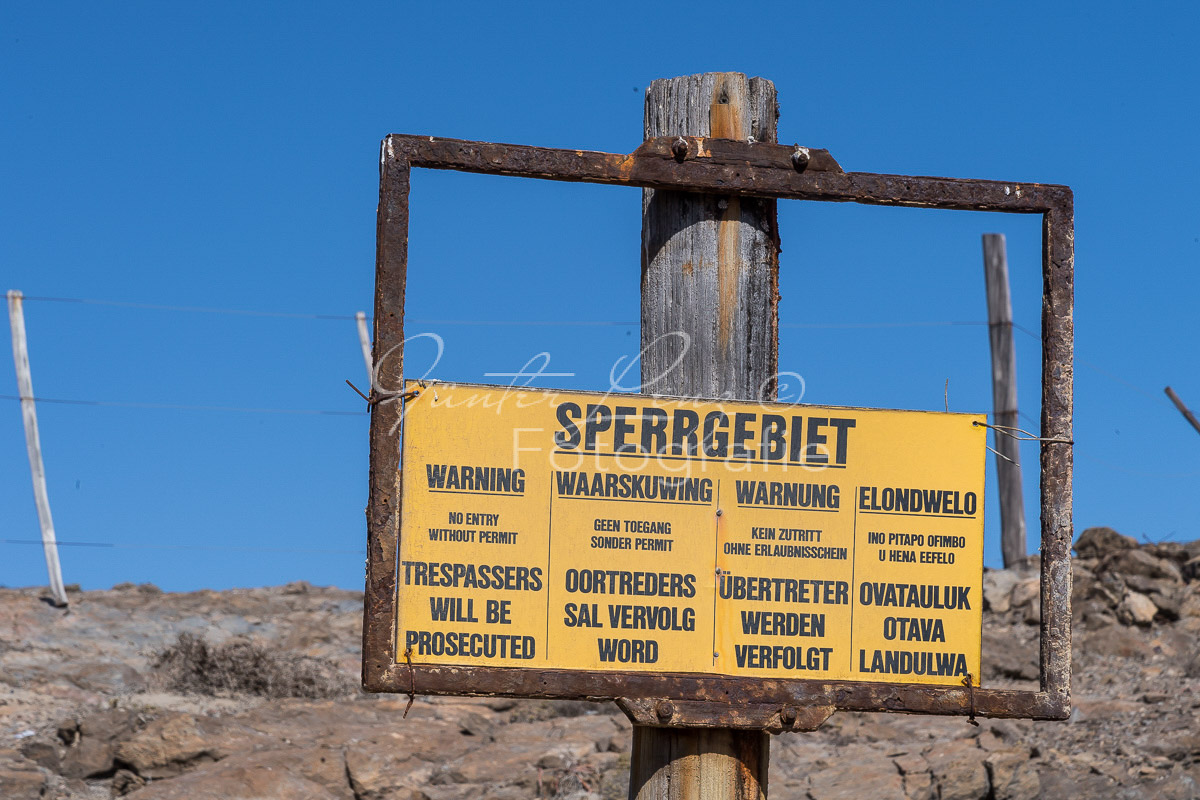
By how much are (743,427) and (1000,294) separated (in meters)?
12.9

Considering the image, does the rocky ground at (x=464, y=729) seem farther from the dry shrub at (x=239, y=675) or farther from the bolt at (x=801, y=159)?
the bolt at (x=801, y=159)

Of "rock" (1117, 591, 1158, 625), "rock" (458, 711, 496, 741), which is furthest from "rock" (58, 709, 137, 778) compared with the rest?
"rock" (1117, 591, 1158, 625)

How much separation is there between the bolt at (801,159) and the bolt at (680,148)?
0.35 m

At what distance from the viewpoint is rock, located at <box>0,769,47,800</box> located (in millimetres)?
8703

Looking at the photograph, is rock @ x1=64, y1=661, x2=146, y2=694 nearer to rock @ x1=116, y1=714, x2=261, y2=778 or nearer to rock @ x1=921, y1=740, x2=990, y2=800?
rock @ x1=116, y1=714, x2=261, y2=778

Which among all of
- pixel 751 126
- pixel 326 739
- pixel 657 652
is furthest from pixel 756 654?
pixel 326 739

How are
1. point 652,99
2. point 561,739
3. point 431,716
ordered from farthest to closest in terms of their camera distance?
point 431,716, point 561,739, point 652,99

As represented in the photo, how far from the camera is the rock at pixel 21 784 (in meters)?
8.70

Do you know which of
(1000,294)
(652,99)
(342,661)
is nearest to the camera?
(652,99)

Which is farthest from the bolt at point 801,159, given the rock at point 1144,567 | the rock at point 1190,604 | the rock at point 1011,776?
the rock at point 1144,567

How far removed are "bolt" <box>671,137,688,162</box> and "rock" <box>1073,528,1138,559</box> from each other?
12.1 meters

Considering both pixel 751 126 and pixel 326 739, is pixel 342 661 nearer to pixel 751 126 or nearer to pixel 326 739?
pixel 326 739

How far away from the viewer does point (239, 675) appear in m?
11.4

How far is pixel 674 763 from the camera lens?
3762 mm
